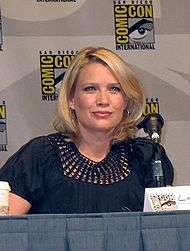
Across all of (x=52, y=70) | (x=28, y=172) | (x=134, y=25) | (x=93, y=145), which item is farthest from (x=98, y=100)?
(x=134, y=25)

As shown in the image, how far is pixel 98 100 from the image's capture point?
2.11 metres

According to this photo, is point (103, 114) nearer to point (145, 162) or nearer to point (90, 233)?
point (145, 162)

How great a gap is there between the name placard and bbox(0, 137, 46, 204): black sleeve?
0.52 metres

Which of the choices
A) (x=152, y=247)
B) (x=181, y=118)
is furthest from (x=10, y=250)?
(x=181, y=118)

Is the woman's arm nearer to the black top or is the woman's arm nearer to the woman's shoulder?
the black top

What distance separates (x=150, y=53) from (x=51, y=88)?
0.38 m

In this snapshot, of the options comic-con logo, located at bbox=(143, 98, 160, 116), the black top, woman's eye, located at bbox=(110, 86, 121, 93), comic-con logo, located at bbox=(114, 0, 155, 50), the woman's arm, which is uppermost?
comic-con logo, located at bbox=(114, 0, 155, 50)

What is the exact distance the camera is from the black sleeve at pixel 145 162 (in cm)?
213

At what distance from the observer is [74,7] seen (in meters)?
2.62

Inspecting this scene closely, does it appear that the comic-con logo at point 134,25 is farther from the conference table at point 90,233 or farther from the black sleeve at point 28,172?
the conference table at point 90,233

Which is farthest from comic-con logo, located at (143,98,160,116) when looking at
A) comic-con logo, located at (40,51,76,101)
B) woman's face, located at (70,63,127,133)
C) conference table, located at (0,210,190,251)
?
conference table, located at (0,210,190,251)

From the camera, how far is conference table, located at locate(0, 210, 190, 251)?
4.59ft

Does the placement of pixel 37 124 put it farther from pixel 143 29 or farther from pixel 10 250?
pixel 10 250

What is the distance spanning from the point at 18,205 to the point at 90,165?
235 millimetres
